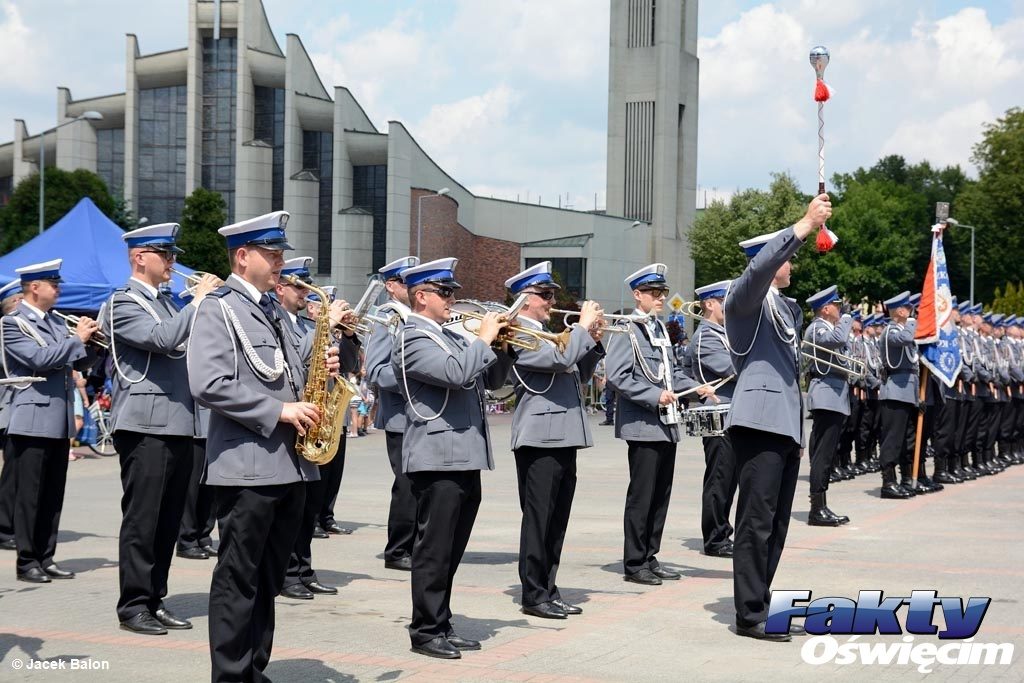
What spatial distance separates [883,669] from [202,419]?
5854mm

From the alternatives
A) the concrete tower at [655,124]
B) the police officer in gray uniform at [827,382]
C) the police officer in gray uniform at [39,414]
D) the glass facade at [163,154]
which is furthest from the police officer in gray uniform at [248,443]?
the concrete tower at [655,124]

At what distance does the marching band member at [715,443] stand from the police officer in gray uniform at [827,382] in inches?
82.5

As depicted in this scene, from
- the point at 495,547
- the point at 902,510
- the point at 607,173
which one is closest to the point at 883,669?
the point at 495,547

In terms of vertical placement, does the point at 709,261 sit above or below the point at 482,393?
above

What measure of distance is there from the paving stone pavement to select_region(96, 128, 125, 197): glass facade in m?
52.9

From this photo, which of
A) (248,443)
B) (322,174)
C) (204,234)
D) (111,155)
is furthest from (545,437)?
(111,155)

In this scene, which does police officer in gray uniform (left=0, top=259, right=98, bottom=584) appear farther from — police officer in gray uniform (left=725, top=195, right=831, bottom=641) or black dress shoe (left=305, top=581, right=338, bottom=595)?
police officer in gray uniform (left=725, top=195, right=831, bottom=641)

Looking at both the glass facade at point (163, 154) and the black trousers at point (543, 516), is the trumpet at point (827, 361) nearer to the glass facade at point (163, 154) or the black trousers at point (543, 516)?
the black trousers at point (543, 516)

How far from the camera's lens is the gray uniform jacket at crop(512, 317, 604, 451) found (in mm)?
8750

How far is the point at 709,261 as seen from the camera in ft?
245

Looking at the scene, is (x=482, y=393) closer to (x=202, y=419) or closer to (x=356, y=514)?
(x=202, y=419)

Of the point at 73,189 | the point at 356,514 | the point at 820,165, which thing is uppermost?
the point at 73,189

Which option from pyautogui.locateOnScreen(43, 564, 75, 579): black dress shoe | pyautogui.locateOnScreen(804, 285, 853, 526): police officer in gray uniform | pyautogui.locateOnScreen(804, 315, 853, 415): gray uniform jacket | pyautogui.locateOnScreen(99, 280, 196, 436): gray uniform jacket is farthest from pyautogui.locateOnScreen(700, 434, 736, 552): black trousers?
pyautogui.locateOnScreen(43, 564, 75, 579): black dress shoe

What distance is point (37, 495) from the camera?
9.98 m
